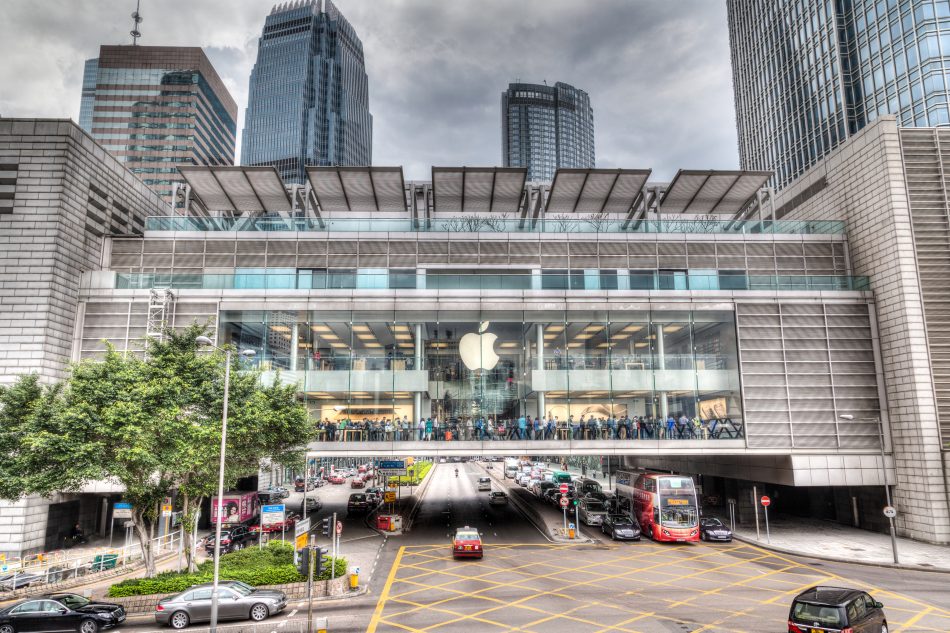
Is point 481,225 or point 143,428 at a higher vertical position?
point 481,225

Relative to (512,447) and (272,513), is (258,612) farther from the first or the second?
(512,447)

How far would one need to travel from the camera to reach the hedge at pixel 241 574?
22.1 meters

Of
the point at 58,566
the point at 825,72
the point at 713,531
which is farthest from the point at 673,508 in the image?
the point at 825,72

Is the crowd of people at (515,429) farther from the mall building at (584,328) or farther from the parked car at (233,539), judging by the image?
the parked car at (233,539)

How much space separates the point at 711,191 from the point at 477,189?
18.9m

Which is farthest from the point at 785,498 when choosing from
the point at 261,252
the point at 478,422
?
the point at 261,252

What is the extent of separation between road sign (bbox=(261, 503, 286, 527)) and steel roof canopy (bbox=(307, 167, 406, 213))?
24406 millimetres

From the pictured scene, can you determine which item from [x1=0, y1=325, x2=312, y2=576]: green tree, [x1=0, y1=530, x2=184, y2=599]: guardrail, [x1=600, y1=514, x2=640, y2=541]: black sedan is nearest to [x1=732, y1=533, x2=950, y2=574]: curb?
[x1=600, y1=514, x2=640, y2=541]: black sedan

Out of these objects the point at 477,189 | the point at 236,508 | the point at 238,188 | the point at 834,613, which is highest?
the point at 238,188

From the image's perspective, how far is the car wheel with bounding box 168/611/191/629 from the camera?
20.0m

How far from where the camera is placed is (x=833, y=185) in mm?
41688

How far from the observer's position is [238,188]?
46.2 metres

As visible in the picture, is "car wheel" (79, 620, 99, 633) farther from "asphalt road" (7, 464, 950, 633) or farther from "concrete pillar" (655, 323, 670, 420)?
"concrete pillar" (655, 323, 670, 420)

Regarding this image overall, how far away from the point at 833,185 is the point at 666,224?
1200 centimetres
